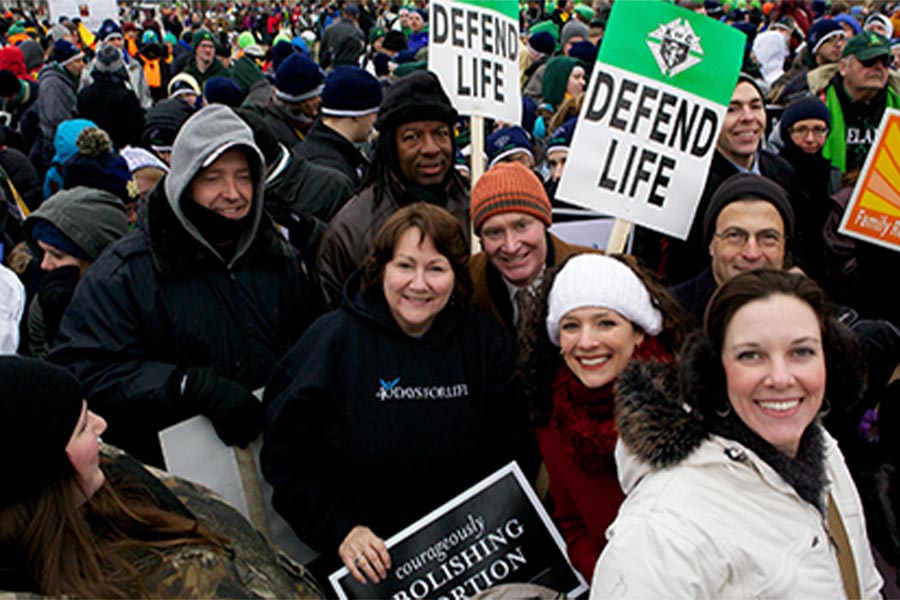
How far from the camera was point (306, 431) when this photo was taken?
2.61m

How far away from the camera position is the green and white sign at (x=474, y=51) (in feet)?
13.8

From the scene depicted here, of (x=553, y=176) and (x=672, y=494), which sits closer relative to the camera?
(x=672, y=494)

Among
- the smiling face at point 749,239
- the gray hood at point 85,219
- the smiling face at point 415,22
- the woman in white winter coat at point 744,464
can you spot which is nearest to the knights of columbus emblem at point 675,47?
the smiling face at point 749,239

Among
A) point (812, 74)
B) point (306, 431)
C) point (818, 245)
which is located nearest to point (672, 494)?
point (306, 431)

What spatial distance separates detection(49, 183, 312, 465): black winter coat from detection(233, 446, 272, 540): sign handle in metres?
0.23

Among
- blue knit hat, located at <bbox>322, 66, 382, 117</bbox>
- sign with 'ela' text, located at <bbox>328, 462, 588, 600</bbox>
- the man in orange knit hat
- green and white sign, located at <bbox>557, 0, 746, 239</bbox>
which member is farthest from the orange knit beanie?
blue knit hat, located at <bbox>322, 66, 382, 117</bbox>

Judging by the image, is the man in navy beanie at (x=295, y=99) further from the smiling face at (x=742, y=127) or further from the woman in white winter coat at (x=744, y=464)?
the woman in white winter coat at (x=744, y=464)

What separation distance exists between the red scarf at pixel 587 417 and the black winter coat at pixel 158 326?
3.83ft

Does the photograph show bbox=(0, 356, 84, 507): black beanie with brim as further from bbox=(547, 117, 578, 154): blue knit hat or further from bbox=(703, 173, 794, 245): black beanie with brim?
bbox=(547, 117, 578, 154): blue knit hat

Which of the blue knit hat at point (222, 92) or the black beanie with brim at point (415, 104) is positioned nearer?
the black beanie with brim at point (415, 104)

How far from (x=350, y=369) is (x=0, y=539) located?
3.99ft

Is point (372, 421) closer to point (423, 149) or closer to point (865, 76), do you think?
point (423, 149)

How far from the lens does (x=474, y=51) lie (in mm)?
4238

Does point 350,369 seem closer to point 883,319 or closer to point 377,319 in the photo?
point 377,319
